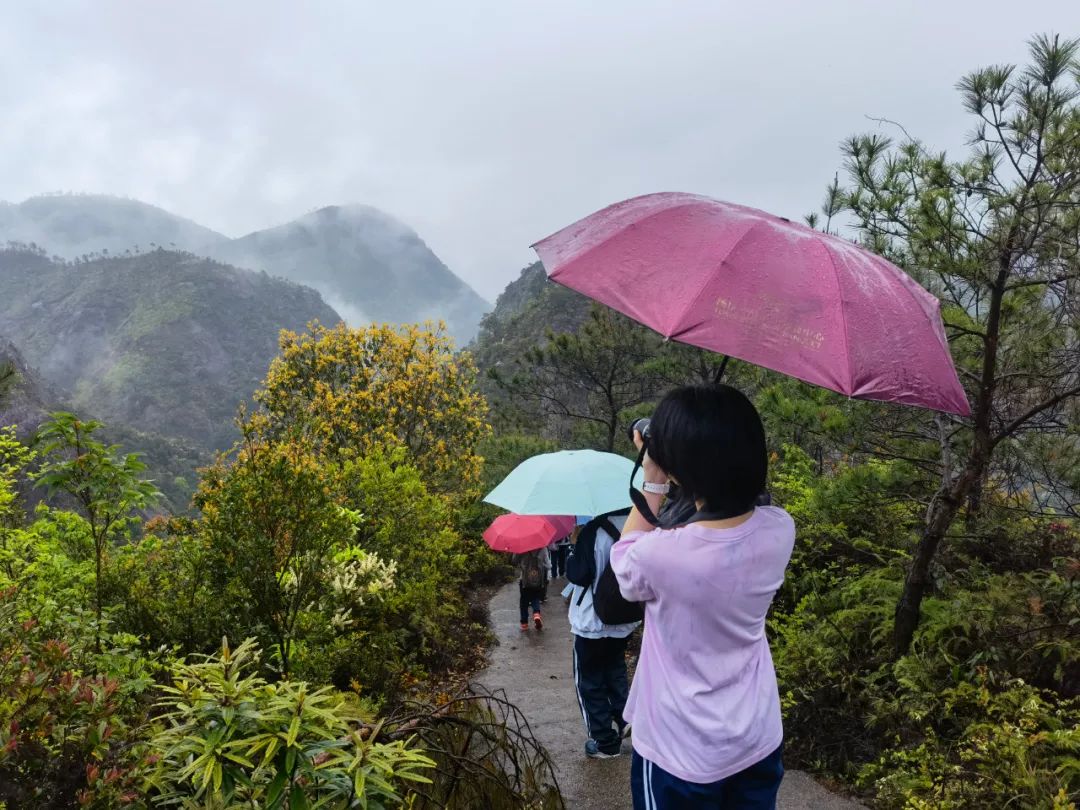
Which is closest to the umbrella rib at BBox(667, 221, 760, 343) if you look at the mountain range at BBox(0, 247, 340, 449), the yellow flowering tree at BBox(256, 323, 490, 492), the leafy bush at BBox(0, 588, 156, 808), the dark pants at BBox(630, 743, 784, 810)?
the dark pants at BBox(630, 743, 784, 810)

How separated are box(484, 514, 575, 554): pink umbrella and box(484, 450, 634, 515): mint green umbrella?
242 centimetres

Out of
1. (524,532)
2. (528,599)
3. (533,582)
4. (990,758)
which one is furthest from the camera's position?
(528,599)

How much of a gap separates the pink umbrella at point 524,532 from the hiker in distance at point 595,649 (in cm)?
267

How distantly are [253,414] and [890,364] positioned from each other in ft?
34.9

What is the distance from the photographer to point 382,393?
10.8m

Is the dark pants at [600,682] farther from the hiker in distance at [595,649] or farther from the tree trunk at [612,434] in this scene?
the tree trunk at [612,434]

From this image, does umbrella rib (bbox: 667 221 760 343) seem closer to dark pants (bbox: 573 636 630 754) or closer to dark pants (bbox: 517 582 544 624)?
dark pants (bbox: 573 636 630 754)

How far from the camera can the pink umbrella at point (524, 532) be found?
648cm

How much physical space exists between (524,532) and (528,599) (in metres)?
1.27

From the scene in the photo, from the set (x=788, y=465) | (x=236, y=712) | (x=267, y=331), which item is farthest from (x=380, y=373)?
(x=267, y=331)

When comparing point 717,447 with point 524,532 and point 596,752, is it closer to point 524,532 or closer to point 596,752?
point 596,752

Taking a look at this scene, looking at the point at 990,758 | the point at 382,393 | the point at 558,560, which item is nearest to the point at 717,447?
the point at 990,758

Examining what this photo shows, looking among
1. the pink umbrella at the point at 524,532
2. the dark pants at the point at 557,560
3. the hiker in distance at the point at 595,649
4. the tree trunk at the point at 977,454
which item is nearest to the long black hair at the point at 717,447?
the hiker in distance at the point at 595,649

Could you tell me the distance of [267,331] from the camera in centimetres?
9900
